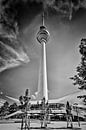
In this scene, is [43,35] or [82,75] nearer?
[82,75]

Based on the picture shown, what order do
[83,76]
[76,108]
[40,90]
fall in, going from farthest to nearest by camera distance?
[40,90]
[76,108]
[83,76]

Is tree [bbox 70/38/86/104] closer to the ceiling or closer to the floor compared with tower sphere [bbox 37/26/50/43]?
closer to the floor

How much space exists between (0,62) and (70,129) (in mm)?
26904

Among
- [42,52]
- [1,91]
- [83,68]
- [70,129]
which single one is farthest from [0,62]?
[42,52]

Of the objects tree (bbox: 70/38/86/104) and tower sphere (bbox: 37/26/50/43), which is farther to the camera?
tower sphere (bbox: 37/26/50/43)

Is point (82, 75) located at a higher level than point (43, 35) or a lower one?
lower

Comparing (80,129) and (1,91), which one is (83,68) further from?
(1,91)

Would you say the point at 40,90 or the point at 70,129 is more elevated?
the point at 40,90

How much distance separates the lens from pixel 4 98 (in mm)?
52531

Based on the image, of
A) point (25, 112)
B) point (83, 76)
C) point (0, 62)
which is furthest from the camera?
point (0, 62)

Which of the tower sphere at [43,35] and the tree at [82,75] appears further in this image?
the tower sphere at [43,35]

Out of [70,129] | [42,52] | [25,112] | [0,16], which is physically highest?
[42,52]

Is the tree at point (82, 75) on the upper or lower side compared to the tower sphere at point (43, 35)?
lower

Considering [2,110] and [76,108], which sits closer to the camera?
[76,108]
